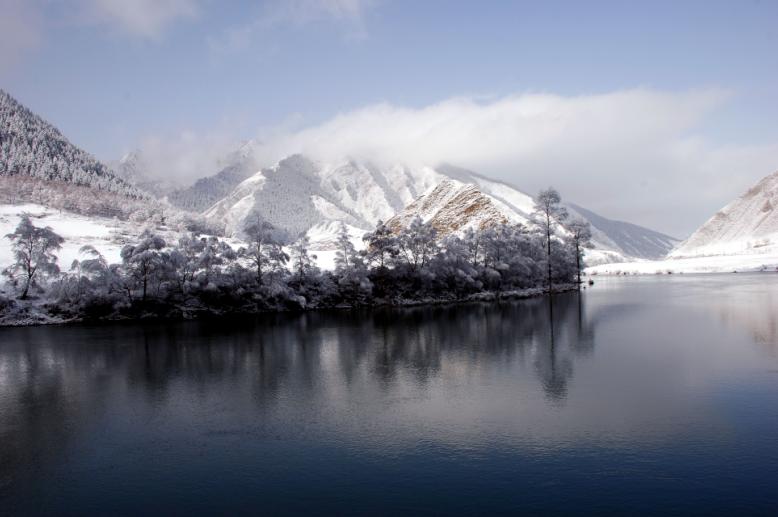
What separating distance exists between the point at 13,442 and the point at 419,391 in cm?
1629

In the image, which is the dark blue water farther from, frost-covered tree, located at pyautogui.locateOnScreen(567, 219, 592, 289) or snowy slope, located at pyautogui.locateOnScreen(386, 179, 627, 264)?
snowy slope, located at pyautogui.locateOnScreen(386, 179, 627, 264)

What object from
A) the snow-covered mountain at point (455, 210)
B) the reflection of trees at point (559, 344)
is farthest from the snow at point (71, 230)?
the snow-covered mountain at point (455, 210)

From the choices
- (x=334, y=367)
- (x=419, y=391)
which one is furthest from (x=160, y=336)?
(x=419, y=391)

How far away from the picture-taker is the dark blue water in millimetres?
14523

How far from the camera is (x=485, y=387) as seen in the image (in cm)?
2547

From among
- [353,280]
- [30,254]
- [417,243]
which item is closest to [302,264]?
[353,280]

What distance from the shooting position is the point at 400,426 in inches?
791

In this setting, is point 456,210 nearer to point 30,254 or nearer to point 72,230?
point 72,230

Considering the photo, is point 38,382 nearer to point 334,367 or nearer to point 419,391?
point 334,367

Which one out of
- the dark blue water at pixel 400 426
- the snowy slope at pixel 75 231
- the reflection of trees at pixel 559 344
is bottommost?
the dark blue water at pixel 400 426

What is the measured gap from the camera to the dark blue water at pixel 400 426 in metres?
14.5

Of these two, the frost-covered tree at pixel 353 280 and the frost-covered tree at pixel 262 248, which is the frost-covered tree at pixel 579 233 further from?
the frost-covered tree at pixel 262 248

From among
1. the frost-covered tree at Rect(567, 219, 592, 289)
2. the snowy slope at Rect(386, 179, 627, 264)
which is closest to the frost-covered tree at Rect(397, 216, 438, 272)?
the frost-covered tree at Rect(567, 219, 592, 289)

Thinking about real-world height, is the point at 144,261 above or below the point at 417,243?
below
